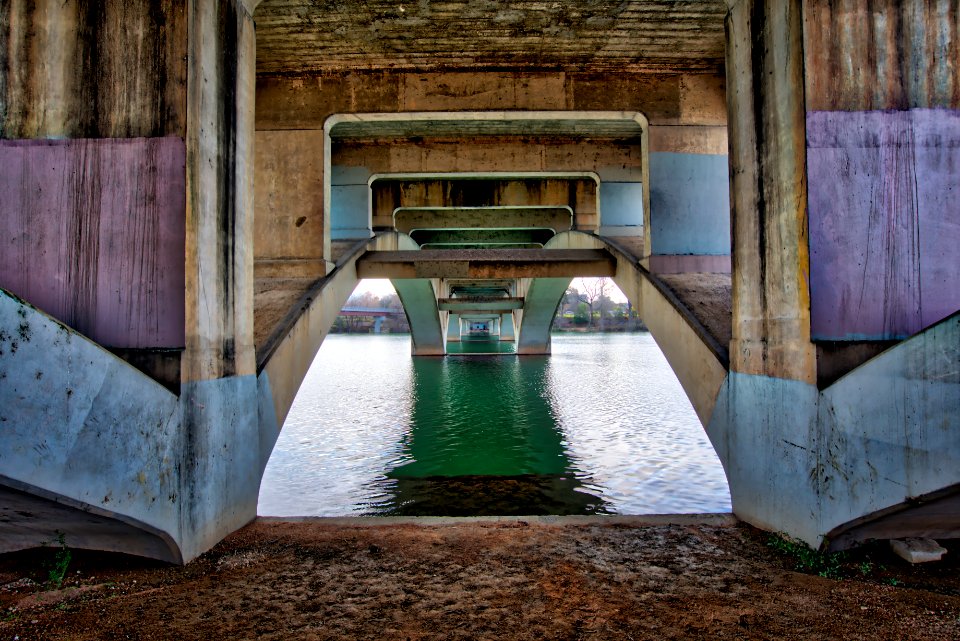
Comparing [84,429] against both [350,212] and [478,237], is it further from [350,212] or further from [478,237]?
[478,237]

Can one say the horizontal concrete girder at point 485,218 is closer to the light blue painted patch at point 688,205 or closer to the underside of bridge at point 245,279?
the light blue painted patch at point 688,205

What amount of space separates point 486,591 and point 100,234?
4.51 metres

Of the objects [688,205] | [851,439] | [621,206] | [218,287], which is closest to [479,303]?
[621,206]

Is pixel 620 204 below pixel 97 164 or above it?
above

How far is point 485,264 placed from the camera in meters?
12.6

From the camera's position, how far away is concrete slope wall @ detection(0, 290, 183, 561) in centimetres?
359

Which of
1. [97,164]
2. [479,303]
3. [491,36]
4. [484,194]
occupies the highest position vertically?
[484,194]

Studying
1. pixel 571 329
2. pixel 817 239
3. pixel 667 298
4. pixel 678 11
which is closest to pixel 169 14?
pixel 817 239

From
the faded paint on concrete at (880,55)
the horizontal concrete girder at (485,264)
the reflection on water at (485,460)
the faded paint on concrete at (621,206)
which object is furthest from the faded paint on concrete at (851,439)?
the faded paint on concrete at (621,206)

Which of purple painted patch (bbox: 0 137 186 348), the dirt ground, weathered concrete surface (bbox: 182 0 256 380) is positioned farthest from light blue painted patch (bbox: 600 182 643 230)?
purple painted patch (bbox: 0 137 186 348)

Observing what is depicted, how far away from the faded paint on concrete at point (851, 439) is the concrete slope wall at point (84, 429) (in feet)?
17.5

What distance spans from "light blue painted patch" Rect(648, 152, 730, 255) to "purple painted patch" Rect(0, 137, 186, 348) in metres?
8.23

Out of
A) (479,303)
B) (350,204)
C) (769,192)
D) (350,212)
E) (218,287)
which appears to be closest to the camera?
(218,287)

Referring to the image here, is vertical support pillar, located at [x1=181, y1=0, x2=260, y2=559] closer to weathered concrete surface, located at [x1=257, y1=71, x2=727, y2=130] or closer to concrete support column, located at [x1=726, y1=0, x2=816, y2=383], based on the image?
weathered concrete surface, located at [x1=257, y1=71, x2=727, y2=130]
